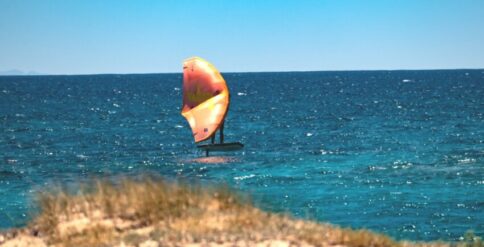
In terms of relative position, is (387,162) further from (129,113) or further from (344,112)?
(129,113)

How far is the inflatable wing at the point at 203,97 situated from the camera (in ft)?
140

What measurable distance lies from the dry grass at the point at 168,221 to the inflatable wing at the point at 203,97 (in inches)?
1170

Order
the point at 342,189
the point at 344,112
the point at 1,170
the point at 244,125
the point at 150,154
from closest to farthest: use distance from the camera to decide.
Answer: the point at 342,189
the point at 1,170
the point at 150,154
the point at 244,125
the point at 344,112

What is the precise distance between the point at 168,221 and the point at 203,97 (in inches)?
1280

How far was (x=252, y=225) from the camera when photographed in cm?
1090

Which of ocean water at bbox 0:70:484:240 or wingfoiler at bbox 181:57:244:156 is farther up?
wingfoiler at bbox 181:57:244:156

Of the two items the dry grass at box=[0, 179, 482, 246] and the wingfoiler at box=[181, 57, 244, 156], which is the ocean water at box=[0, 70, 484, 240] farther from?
the wingfoiler at box=[181, 57, 244, 156]

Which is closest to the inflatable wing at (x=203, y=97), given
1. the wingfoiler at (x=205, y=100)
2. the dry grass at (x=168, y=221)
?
the wingfoiler at (x=205, y=100)

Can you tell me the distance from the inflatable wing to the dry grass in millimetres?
29724

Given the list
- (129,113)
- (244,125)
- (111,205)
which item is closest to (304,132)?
(244,125)

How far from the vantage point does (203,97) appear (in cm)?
4359

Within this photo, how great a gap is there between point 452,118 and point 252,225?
72669 mm

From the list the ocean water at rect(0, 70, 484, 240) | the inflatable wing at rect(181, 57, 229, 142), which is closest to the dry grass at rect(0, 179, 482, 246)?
the ocean water at rect(0, 70, 484, 240)

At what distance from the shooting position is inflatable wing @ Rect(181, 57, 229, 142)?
42.8 metres
